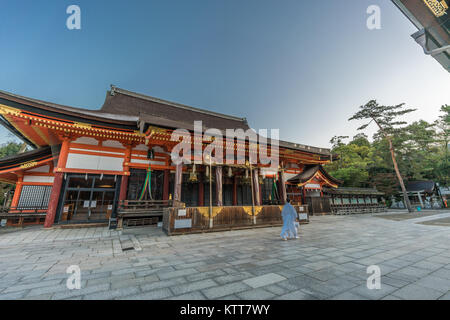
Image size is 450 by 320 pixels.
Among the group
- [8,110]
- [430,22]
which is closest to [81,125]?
[8,110]

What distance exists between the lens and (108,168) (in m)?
8.86

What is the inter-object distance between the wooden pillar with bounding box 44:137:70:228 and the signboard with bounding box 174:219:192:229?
564cm

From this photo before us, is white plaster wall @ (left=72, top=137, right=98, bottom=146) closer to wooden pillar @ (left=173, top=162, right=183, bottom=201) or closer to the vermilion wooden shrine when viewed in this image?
the vermilion wooden shrine

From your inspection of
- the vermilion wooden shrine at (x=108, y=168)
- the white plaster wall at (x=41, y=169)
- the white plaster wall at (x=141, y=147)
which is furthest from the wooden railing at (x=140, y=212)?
the white plaster wall at (x=41, y=169)

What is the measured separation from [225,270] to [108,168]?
27.5ft

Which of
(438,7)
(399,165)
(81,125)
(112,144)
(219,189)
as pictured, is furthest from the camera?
(399,165)

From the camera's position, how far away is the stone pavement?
7.47ft

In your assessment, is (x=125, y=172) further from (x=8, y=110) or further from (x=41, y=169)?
(x=41, y=169)

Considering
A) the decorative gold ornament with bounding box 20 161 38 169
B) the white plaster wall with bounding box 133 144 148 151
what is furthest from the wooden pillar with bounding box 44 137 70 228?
the white plaster wall with bounding box 133 144 148 151

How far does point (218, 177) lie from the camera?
8.57 meters

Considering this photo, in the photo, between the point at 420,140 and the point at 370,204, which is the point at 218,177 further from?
the point at 420,140
